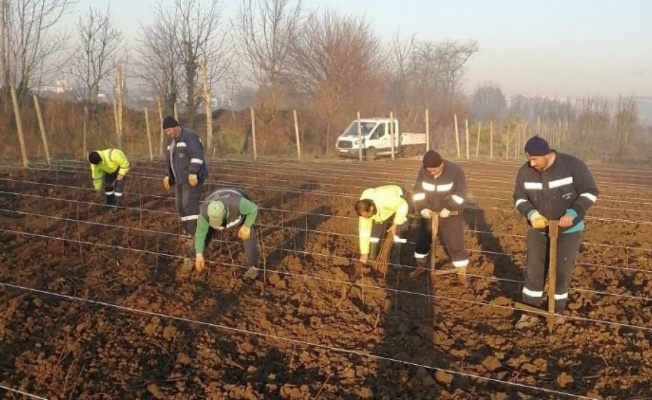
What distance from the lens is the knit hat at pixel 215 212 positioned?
478cm

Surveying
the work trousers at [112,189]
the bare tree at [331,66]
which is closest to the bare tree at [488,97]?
the bare tree at [331,66]

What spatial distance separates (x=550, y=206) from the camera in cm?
434

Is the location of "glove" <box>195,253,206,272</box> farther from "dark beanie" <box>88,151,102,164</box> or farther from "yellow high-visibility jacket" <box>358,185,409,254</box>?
"dark beanie" <box>88,151,102,164</box>

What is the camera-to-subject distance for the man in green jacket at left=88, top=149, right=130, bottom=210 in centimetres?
770

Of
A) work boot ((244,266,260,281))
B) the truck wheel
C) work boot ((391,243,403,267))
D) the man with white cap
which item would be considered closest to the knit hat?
the man with white cap

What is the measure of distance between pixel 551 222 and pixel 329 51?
26686mm

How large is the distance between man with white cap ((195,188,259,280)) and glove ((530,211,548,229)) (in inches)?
92.1

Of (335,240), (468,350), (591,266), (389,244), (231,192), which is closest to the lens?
(468,350)

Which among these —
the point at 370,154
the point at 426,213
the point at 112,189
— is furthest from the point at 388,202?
the point at 370,154

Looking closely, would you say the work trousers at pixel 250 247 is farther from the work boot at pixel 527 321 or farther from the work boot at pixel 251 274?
the work boot at pixel 527 321

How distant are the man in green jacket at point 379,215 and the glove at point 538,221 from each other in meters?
1.43

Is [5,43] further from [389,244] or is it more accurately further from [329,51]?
[389,244]

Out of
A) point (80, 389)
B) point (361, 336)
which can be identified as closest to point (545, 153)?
point (361, 336)

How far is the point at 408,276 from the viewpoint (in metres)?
5.85
